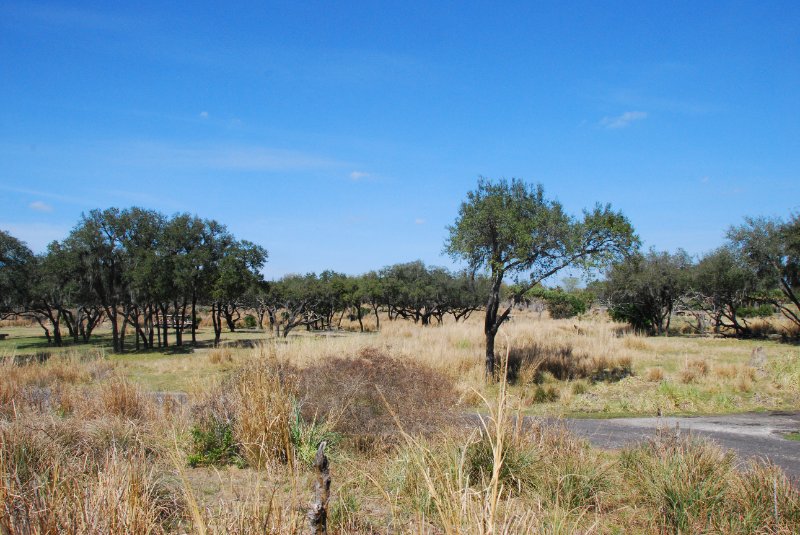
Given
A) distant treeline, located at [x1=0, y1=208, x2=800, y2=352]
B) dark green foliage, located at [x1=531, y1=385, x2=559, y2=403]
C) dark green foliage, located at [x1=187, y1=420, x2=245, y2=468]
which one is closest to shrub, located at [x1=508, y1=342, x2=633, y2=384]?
dark green foliage, located at [x1=531, y1=385, x2=559, y2=403]

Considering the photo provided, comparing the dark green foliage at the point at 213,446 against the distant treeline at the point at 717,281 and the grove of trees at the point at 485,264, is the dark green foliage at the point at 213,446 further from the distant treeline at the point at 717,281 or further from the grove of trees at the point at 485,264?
the distant treeline at the point at 717,281

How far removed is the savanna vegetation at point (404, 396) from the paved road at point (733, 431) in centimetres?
112

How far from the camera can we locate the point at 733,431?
33.0ft

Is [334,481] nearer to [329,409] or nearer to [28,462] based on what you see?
[329,409]

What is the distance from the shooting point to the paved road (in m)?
8.05

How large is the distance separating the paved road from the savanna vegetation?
1.12m

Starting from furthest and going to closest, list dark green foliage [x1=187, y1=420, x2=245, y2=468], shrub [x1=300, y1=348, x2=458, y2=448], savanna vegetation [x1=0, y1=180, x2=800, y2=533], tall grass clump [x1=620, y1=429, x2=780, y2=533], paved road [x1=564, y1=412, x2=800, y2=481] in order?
paved road [x1=564, y1=412, x2=800, y2=481] → shrub [x1=300, y1=348, x2=458, y2=448] → dark green foliage [x1=187, y1=420, x2=245, y2=468] → tall grass clump [x1=620, y1=429, x2=780, y2=533] → savanna vegetation [x1=0, y1=180, x2=800, y2=533]

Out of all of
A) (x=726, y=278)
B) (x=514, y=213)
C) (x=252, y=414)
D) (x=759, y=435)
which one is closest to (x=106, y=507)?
(x=252, y=414)

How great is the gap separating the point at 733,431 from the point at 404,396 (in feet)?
23.3

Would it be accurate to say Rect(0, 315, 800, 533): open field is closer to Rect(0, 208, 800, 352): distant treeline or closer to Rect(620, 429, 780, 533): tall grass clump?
Rect(620, 429, 780, 533): tall grass clump

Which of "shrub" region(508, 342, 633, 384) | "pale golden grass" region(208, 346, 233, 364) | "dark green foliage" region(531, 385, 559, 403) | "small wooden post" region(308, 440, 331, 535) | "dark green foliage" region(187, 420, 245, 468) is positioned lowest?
"dark green foliage" region(531, 385, 559, 403)

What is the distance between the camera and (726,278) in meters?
29.8

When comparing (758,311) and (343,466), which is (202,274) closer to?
(343,466)

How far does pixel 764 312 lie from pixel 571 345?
28.8 m
